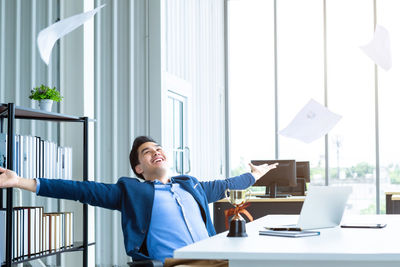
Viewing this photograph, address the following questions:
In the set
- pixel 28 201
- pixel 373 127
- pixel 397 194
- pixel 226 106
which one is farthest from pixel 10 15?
pixel 373 127

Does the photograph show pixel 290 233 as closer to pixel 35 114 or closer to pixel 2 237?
pixel 2 237

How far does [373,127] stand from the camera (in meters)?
7.81

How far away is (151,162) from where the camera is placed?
2.92 metres

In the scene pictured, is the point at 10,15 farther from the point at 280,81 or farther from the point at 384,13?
the point at 384,13

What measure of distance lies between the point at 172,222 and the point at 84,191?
430mm

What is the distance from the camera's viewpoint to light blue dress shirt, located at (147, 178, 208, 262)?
2590 millimetres

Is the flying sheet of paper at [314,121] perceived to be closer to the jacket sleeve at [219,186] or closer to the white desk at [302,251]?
the jacket sleeve at [219,186]

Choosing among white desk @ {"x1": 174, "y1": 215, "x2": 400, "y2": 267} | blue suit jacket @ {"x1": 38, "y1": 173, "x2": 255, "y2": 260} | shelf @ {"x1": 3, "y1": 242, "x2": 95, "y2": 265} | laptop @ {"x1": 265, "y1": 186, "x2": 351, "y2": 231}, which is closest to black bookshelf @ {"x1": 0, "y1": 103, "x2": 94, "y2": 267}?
shelf @ {"x1": 3, "y1": 242, "x2": 95, "y2": 265}

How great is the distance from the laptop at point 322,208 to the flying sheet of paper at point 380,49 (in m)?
1.65

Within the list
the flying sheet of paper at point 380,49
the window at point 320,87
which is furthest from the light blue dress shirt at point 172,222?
the window at point 320,87

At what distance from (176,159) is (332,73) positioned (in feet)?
9.36

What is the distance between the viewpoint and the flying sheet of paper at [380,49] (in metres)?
3.85

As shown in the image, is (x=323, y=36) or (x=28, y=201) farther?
(x=323, y=36)

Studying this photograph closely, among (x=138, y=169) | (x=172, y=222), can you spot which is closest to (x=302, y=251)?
(x=172, y=222)
